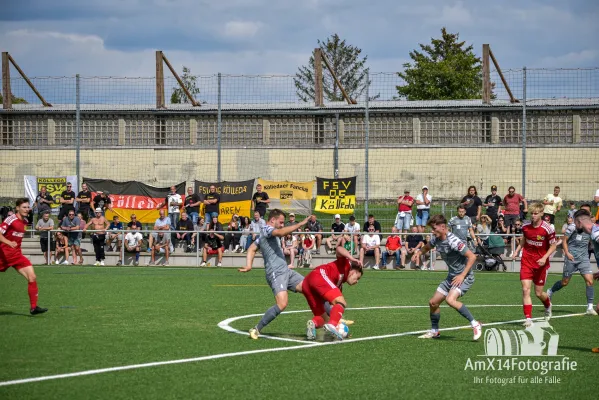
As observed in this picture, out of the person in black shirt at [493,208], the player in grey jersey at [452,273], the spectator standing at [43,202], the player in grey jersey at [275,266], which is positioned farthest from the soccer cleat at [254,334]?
the spectator standing at [43,202]

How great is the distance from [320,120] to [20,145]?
1340 centimetres

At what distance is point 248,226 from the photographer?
27344mm

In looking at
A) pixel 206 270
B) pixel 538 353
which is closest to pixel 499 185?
pixel 206 270

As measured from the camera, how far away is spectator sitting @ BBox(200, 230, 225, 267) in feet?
88.1

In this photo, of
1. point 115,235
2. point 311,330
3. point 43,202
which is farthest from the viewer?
point 43,202

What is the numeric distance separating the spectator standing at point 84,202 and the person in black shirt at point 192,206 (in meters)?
3.44

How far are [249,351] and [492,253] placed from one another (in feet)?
55.5

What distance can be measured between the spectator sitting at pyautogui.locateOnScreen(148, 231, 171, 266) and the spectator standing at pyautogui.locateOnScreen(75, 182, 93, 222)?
280 cm

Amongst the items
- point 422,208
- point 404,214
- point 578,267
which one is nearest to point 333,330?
point 578,267

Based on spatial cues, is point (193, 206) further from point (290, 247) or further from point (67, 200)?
point (67, 200)

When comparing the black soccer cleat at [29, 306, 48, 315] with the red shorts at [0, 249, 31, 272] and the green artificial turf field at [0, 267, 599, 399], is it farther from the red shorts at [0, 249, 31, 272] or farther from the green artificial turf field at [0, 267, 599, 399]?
the red shorts at [0, 249, 31, 272]

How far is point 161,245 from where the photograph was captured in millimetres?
27438

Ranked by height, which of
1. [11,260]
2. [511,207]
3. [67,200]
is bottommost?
[11,260]

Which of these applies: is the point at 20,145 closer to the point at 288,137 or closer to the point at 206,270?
the point at 288,137
